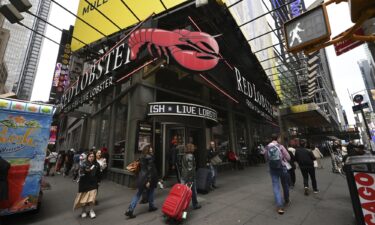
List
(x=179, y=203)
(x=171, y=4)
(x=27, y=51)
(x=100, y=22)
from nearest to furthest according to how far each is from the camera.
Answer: (x=179, y=203) → (x=171, y=4) → (x=100, y=22) → (x=27, y=51)

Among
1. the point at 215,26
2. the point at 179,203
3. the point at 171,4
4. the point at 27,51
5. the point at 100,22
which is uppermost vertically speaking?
the point at 27,51

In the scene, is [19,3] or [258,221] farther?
[19,3]

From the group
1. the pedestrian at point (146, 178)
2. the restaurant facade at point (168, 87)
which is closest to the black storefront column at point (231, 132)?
the restaurant facade at point (168, 87)

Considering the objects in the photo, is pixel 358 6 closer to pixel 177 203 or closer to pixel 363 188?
pixel 363 188

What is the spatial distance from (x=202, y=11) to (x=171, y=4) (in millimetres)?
1724

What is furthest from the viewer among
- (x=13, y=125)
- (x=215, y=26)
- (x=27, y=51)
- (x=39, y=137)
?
(x=27, y=51)

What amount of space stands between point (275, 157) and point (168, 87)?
7.16 meters

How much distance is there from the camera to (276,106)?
22859 millimetres

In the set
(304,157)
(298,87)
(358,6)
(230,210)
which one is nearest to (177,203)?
(230,210)

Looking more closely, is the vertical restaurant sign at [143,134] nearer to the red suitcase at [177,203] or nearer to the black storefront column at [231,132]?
the red suitcase at [177,203]

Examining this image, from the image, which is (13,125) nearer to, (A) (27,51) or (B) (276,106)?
(B) (276,106)

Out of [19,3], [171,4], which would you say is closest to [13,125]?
[19,3]

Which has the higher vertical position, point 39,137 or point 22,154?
point 39,137

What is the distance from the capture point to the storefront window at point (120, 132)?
32.0 feet
